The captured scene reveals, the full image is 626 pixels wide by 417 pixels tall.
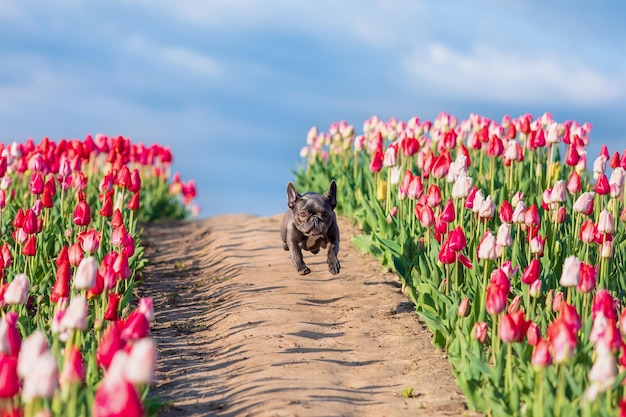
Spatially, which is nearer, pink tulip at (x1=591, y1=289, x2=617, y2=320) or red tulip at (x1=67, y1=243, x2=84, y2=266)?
pink tulip at (x1=591, y1=289, x2=617, y2=320)

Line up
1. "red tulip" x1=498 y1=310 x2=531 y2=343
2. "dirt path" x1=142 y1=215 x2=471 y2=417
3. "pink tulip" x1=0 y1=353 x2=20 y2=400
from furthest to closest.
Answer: "dirt path" x1=142 y1=215 x2=471 y2=417, "red tulip" x1=498 y1=310 x2=531 y2=343, "pink tulip" x1=0 y1=353 x2=20 y2=400

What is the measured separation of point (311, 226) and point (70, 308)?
4647mm

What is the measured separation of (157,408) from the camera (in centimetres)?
629

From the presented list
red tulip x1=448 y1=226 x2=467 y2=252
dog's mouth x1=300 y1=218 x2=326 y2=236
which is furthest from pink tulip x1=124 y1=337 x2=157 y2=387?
dog's mouth x1=300 y1=218 x2=326 y2=236

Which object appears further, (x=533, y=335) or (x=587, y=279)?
(x=587, y=279)

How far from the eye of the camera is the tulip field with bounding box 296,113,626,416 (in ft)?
19.7

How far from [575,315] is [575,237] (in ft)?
15.8

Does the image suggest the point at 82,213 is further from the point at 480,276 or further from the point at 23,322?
the point at 480,276

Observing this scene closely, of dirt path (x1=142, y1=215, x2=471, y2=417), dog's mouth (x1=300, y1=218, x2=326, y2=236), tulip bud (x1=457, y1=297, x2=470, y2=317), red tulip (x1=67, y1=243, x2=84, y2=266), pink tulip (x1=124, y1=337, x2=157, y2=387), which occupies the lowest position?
dirt path (x1=142, y1=215, x2=471, y2=417)

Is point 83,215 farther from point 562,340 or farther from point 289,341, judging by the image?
point 562,340

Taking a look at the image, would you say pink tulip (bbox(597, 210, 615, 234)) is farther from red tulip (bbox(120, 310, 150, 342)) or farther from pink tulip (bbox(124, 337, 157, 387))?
pink tulip (bbox(124, 337, 157, 387))

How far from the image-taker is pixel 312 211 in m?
9.98

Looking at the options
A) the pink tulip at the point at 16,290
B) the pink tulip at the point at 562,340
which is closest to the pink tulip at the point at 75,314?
the pink tulip at the point at 16,290

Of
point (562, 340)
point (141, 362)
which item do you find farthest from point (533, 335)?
point (141, 362)
